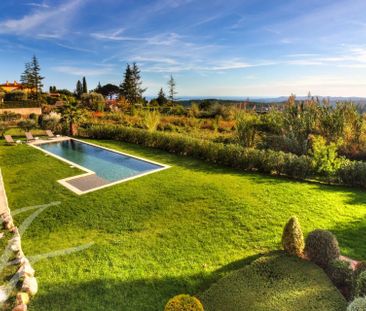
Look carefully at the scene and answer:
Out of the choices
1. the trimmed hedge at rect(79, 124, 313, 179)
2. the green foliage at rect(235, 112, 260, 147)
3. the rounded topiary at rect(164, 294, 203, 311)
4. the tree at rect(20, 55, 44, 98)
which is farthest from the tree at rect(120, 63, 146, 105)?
the rounded topiary at rect(164, 294, 203, 311)

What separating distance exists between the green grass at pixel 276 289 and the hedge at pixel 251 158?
471cm

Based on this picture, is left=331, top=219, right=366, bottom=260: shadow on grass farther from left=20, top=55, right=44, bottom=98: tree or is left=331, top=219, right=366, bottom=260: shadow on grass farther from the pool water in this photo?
left=20, top=55, right=44, bottom=98: tree

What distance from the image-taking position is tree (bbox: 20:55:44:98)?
40.2 m

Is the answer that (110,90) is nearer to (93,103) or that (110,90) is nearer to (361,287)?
(93,103)


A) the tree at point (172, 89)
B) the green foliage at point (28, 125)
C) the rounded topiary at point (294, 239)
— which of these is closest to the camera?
the rounded topiary at point (294, 239)

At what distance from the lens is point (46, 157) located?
10609mm

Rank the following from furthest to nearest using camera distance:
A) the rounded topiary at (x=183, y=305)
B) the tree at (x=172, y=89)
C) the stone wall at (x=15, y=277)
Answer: the tree at (x=172, y=89), the stone wall at (x=15, y=277), the rounded topiary at (x=183, y=305)

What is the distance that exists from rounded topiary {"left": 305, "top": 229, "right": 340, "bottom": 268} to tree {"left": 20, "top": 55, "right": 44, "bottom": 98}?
44.2 metres

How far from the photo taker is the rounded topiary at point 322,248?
139 inches

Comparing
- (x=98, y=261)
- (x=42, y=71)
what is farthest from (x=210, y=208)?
(x=42, y=71)

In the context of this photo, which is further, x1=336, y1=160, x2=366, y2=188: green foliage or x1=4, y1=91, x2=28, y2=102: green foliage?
x1=4, y1=91, x2=28, y2=102: green foliage

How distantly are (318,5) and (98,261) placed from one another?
9.50 m

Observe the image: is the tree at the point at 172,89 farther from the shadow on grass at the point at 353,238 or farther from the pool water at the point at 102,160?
the shadow on grass at the point at 353,238

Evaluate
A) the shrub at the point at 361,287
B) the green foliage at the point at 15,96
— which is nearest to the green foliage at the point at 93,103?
the green foliage at the point at 15,96
